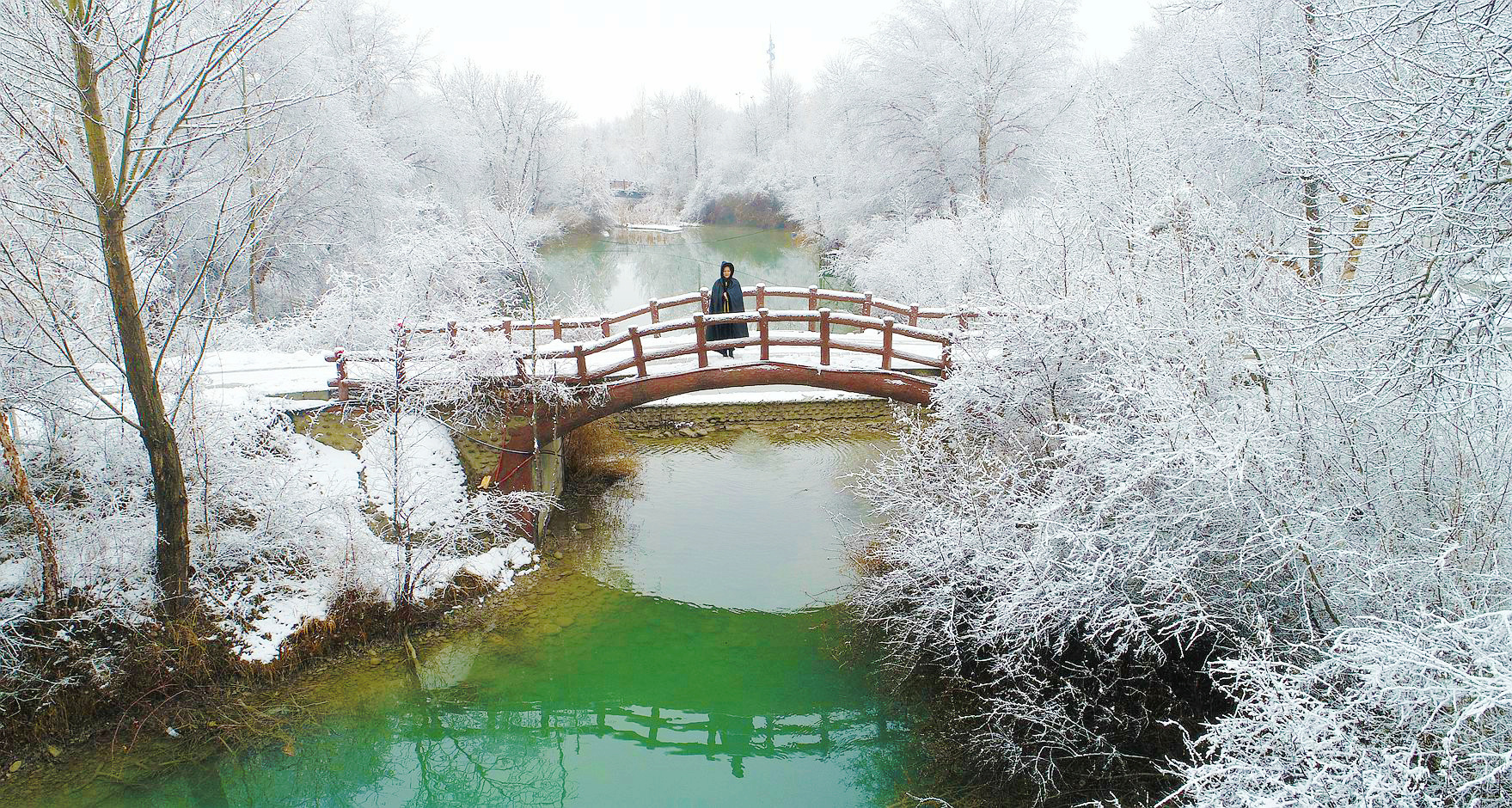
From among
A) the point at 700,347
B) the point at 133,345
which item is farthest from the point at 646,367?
the point at 133,345

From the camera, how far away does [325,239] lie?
1939cm

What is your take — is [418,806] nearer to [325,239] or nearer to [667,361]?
[667,361]

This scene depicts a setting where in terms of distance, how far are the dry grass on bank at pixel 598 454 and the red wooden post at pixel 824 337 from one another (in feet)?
12.9

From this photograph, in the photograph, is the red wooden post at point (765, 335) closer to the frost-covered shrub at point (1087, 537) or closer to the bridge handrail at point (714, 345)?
the bridge handrail at point (714, 345)

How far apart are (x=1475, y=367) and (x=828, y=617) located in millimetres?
6272

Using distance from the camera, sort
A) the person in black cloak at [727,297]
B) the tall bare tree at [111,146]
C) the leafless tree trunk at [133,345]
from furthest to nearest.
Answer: the person in black cloak at [727,297] < the leafless tree trunk at [133,345] < the tall bare tree at [111,146]

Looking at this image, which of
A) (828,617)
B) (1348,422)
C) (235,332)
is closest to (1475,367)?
(1348,422)

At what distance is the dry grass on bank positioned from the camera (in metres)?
13.3

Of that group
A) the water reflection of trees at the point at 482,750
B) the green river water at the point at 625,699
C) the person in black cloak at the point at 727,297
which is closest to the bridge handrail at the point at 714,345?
the person in black cloak at the point at 727,297

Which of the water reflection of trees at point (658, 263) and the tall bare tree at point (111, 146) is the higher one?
the water reflection of trees at point (658, 263)

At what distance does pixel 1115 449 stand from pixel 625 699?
5.27m

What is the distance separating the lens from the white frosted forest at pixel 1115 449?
15.9 ft

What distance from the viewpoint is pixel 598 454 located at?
1398 cm

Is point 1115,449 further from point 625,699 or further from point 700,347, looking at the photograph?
point 700,347
